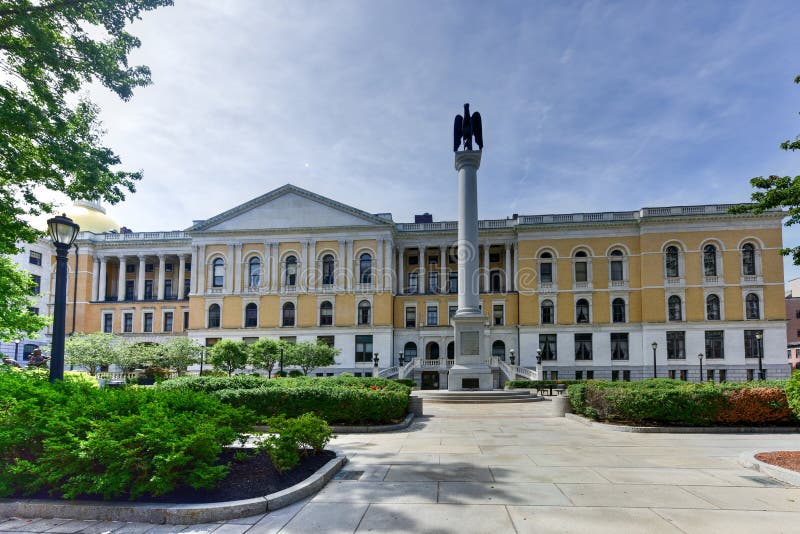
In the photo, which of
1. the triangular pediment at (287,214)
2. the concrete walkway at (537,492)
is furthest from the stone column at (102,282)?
the concrete walkway at (537,492)

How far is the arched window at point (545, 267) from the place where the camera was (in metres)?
51.8

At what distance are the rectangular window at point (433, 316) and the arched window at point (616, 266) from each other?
18.2 meters

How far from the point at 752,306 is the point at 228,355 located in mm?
47828

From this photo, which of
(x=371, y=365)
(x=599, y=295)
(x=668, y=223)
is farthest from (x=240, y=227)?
(x=668, y=223)

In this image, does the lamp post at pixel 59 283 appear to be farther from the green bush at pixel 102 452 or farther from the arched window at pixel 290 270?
the arched window at pixel 290 270

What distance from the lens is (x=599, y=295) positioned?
5059 cm

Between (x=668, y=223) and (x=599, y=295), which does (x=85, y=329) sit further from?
(x=668, y=223)

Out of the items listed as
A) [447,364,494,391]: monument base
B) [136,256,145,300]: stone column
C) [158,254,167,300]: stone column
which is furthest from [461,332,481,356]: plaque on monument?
[136,256,145,300]: stone column

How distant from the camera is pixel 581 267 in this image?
51.5m

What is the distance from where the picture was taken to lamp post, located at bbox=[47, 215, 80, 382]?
10883mm

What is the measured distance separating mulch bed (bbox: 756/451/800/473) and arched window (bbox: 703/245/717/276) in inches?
1732

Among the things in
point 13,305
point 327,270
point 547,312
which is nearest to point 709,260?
point 547,312

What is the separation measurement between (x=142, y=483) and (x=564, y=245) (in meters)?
49.3

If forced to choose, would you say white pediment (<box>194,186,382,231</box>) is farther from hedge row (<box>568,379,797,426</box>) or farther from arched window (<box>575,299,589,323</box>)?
hedge row (<box>568,379,797,426</box>)
